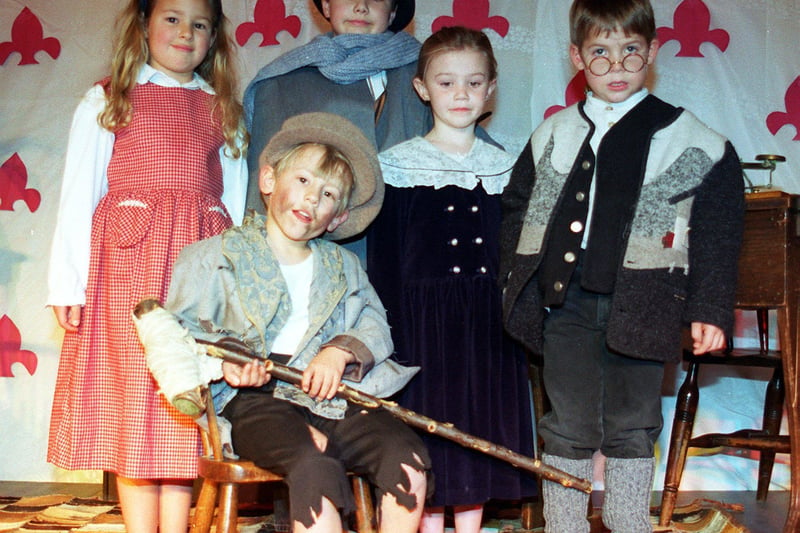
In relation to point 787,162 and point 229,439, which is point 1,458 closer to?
point 229,439

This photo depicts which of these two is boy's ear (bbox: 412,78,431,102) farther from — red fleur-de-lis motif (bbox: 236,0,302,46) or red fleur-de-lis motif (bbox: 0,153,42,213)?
red fleur-de-lis motif (bbox: 0,153,42,213)

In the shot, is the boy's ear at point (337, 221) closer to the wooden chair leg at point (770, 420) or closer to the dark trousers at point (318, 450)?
the dark trousers at point (318, 450)

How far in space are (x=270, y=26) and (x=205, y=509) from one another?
2308 millimetres

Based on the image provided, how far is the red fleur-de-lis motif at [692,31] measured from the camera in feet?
12.3

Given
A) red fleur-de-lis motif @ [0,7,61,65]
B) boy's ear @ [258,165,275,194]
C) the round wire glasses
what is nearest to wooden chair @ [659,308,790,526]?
the round wire glasses

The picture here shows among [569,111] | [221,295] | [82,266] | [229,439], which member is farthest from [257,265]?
[569,111]

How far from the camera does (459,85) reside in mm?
2672

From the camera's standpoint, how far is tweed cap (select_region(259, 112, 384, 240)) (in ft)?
8.09

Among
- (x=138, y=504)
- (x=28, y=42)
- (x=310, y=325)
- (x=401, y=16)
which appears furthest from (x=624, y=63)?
(x=28, y=42)

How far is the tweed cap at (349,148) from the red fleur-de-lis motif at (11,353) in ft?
6.14

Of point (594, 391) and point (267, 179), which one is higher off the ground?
point (267, 179)

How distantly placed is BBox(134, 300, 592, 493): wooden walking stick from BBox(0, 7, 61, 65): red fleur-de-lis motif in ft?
7.16

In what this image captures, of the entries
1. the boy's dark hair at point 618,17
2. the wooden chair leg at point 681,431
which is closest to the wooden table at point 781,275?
the wooden chair leg at point 681,431

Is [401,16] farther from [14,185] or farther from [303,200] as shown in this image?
[14,185]
